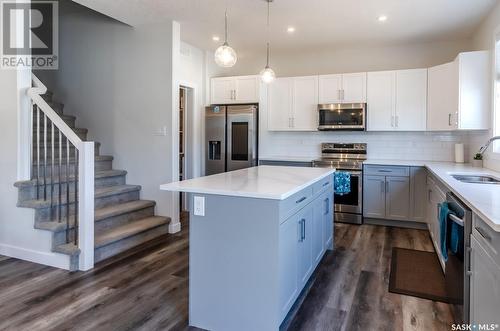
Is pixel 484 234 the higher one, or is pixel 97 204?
pixel 484 234

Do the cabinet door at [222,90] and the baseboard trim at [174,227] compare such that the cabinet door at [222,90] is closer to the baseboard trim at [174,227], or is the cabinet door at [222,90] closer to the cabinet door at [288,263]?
the baseboard trim at [174,227]

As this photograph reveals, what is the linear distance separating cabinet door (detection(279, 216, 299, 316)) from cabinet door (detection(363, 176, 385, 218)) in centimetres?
286

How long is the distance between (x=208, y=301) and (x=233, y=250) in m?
0.40

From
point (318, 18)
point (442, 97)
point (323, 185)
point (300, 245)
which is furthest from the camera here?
point (442, 97)

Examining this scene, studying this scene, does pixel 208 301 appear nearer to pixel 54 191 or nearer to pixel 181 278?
pixel 181 278

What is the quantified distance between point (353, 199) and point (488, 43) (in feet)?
8.26

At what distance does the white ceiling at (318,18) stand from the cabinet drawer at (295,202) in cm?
220

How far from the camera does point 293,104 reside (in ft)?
18.4

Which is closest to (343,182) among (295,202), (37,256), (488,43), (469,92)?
(469,92)

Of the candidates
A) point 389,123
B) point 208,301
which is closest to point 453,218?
point 208,301

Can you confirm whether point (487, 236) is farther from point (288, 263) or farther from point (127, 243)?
point (127, 243)

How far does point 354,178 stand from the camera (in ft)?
16.2

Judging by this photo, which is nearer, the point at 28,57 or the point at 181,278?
the point at 181,278

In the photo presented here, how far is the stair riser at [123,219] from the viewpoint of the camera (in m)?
3.74
